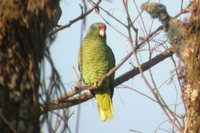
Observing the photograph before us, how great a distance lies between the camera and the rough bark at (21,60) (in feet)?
4.46

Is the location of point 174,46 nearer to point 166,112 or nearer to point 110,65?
point 166,112

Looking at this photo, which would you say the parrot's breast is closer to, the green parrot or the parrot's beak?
the green parrot

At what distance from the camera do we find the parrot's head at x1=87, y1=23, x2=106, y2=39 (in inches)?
234

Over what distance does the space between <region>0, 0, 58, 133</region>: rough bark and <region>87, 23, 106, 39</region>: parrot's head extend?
175 inches

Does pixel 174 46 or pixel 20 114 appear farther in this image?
pixel 174 46

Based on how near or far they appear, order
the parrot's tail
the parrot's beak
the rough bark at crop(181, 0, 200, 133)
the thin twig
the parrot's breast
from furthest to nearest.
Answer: the parrot's beak, the parrot's tail, the parrot's breast, the rough bark at crop(181, 0, 200, 133), the thin twig

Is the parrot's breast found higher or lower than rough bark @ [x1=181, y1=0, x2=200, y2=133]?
higher

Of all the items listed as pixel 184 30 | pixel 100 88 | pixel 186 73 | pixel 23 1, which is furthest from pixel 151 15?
pixel 100 88

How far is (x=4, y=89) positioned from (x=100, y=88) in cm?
420

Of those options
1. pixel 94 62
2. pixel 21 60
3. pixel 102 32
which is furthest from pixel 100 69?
pixel 21 60

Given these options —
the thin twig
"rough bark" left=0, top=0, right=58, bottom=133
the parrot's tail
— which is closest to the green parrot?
the parrot's tail

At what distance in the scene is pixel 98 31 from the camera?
6.04 m

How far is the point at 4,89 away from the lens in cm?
137

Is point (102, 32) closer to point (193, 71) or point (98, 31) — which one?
point (98, 31)
